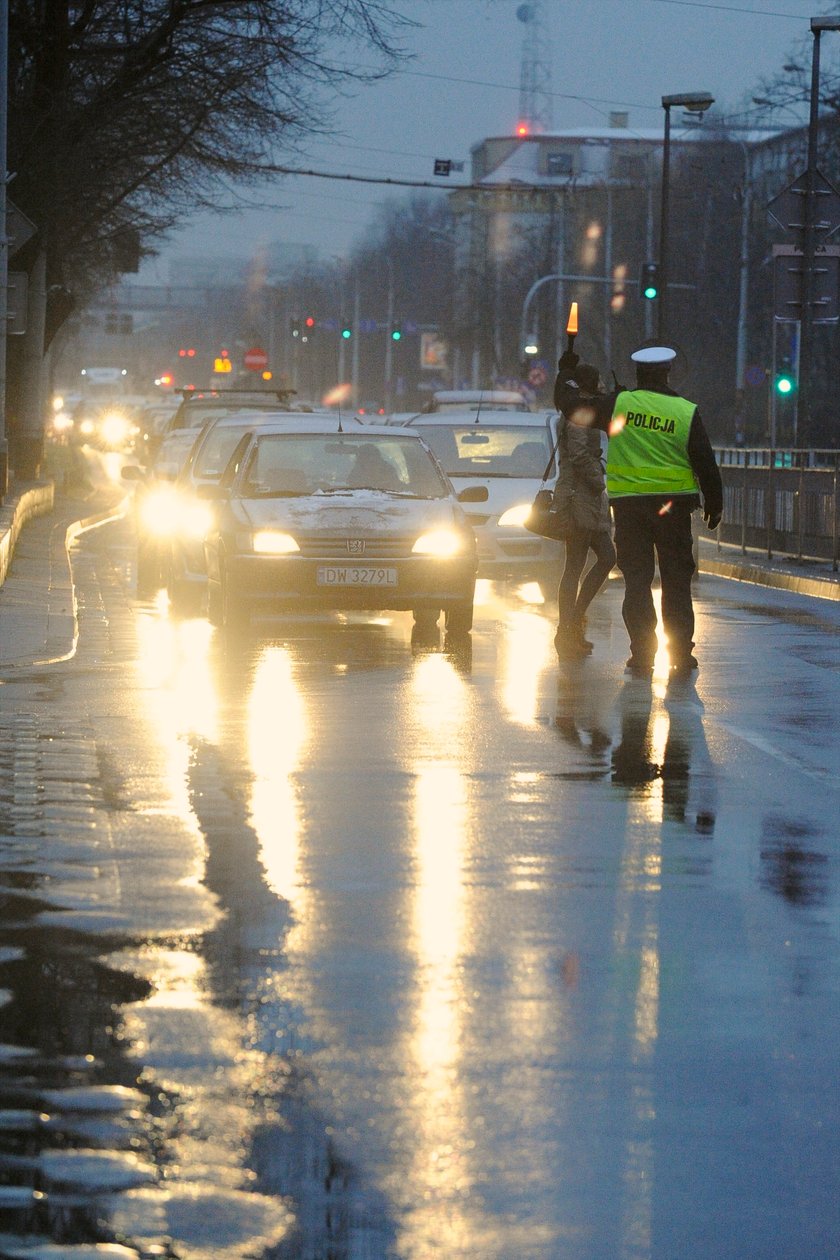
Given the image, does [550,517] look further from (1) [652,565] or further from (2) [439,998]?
(2) [439,998]

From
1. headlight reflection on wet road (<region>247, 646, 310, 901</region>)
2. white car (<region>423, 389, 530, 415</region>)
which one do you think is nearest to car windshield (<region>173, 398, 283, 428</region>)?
white car (<region>423, 389, 530, 415</region>)

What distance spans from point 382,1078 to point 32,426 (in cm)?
4154

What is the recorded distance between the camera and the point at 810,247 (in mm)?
30750

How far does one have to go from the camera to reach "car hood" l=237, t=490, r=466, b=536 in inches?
706

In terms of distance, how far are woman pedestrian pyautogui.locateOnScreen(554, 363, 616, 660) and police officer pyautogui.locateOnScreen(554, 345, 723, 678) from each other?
1.23 metres

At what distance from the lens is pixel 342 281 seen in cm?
18100

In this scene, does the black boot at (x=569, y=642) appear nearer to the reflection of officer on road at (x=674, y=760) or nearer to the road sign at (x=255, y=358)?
the reflection of officer on road at (x=674, y=760)

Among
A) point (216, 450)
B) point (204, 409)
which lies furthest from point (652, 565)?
point (204, 409)

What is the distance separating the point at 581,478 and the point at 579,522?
0.29m

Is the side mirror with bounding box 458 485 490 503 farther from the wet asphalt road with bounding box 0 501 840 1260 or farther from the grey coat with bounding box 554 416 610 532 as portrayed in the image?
the wet asphalt road with bounding box 0 501 840 1260

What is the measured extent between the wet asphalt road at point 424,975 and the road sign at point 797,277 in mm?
17494

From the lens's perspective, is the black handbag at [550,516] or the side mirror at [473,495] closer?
the black handbag at [550,516]

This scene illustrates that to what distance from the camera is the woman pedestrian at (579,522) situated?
1750 cm

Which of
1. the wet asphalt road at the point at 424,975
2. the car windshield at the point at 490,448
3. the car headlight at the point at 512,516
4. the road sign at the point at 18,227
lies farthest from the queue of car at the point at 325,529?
the road sign at the point at 18,227
